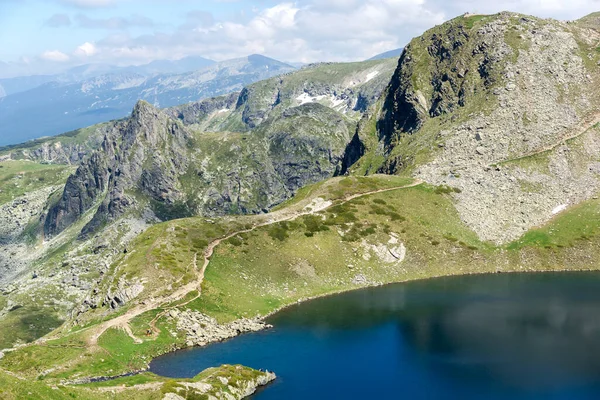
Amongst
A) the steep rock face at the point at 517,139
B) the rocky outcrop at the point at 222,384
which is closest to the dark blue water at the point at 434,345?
the rocky outcrop at the point at 222,384

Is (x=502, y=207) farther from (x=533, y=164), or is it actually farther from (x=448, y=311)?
(x=448, y=311)

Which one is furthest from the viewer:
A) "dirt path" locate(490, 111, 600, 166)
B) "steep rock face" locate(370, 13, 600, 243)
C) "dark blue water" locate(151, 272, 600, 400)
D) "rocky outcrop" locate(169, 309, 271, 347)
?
"dirt path" locate(490, 111, 600, 166)

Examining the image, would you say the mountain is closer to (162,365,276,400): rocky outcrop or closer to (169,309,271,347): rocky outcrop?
(169,309,271,347): rocky outcrop

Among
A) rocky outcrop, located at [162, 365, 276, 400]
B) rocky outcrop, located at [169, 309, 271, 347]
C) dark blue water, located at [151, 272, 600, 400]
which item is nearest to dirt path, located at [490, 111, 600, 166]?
dark blue water, located at [151, 272, 600, 400]

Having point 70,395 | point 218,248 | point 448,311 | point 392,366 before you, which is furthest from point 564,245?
point 70,395

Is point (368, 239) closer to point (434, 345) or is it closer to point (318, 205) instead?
point (318, 205)
